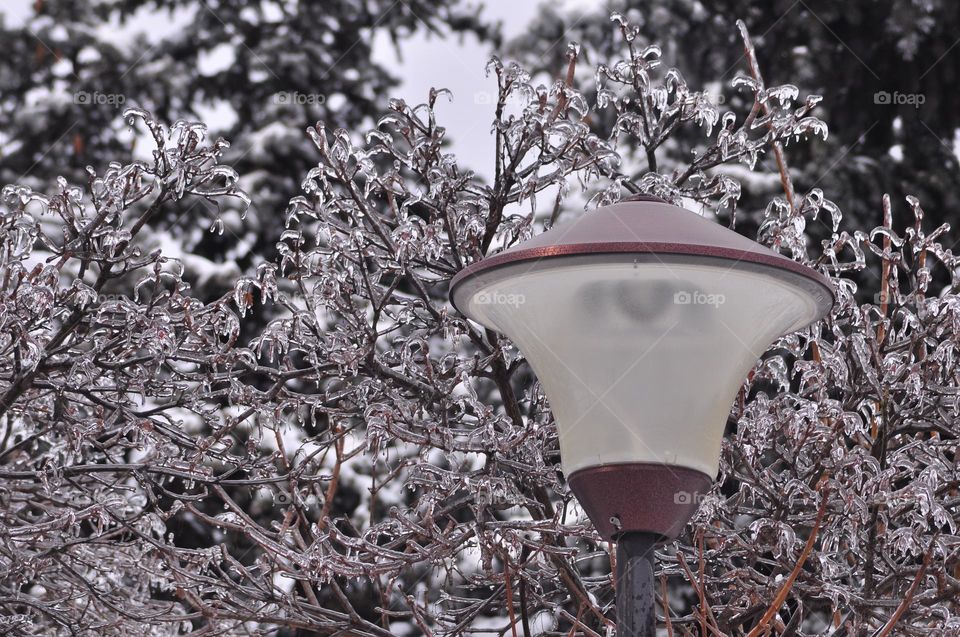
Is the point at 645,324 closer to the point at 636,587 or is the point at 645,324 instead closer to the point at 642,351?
the point at 642,351

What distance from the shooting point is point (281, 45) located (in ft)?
49.6

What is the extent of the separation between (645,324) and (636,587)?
1.82ft

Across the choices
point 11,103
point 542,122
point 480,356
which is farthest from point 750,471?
point 11,103

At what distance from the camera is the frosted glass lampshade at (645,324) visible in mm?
3078

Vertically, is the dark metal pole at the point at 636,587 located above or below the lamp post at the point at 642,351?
below

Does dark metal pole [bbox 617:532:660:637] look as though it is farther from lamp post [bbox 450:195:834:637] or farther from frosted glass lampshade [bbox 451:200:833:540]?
frosted glass lampshade [bbox 451:200:833:540]

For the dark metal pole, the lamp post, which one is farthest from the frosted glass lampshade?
the dark metal pole

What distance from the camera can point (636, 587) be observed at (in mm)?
3088

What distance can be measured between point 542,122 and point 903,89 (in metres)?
8.31

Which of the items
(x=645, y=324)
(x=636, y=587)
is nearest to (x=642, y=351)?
(x=645, y=324)

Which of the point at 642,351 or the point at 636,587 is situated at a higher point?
the point at 642,351

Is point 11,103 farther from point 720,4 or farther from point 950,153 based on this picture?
point 950,153

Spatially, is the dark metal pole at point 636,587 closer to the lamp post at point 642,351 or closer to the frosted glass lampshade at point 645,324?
the lamp post at point 642,351

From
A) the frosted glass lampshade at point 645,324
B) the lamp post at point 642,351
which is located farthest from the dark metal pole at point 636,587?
the frosted glass lampshade at point 645,324
